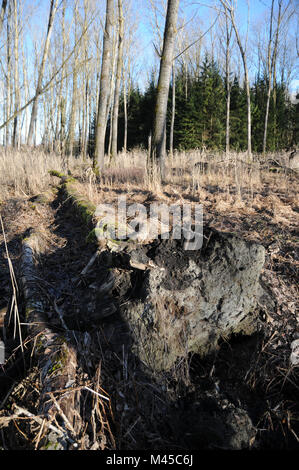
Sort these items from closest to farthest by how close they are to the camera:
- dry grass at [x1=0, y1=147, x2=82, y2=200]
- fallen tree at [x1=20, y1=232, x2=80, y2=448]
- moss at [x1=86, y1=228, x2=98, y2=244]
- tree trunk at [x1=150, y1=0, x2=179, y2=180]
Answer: fallen tree at [x1=20, y1=232, x2=80, y2=448] < moss at [x1=86, y1=228, x2=98, y2=244] < tree trunk at [x1=150, y1=0, x2=179, y2=180] < dry grass at [x1=0, y1=147, x2=82, y2=200]

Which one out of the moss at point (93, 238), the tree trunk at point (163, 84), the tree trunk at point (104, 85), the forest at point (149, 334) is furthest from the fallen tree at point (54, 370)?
the tree trunk at point (104, 85)

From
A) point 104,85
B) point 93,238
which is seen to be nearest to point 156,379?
point 93,238

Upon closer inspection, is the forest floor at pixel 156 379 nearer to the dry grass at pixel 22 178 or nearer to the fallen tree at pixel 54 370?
the fallen tree at pixel 54 370

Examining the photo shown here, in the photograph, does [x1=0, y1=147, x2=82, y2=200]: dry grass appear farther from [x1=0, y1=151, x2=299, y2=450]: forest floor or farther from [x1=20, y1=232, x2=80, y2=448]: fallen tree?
[x1=20, y1=232, x2=80, y2=448]: fallen tree

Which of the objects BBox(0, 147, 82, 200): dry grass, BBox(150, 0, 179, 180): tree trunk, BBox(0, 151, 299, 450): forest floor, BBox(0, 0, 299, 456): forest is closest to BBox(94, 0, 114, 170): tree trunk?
BBox(0, 147, 82, 200): dry grass

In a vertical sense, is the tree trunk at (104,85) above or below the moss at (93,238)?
above

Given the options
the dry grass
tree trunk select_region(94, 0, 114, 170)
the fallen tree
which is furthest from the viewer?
tree trunk select_region(94, 0, 114, 170)

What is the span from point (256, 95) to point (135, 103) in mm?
10903

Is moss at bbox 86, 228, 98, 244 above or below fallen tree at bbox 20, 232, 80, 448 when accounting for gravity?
above

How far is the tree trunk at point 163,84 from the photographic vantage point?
5871 mm

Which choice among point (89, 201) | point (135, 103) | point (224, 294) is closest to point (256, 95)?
point (135, 103)

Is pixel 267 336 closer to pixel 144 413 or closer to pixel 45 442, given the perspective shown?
pixel 144 413

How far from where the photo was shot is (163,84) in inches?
235

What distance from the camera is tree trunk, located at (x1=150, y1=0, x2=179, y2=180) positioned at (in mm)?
5871
